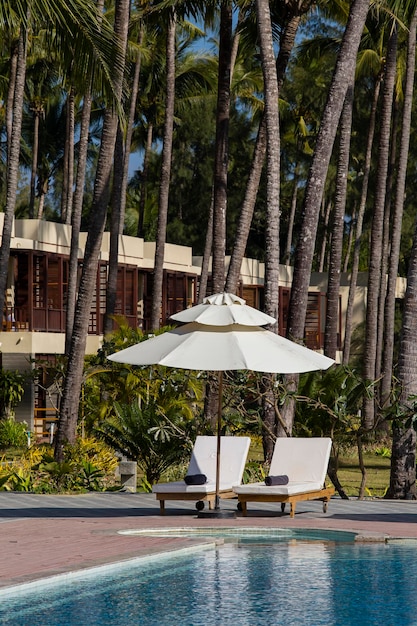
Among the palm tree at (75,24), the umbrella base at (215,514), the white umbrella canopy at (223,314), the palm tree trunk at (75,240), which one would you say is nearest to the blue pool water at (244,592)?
the umbrella base at (215,514)

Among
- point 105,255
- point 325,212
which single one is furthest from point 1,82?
point 325,212

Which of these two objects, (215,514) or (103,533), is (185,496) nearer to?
(215,514)

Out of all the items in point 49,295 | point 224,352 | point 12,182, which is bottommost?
point 224,352

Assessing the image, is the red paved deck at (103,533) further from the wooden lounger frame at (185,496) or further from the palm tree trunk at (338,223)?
the palm tree trunk at (338,223)

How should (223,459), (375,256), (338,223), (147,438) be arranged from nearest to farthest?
(223,459) < (147,438) < (338,223) < (375,256)

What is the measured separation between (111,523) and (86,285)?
6.54 m

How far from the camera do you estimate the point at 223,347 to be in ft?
43.0

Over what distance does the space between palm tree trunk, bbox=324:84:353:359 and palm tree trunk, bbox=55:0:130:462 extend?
10.2 metres

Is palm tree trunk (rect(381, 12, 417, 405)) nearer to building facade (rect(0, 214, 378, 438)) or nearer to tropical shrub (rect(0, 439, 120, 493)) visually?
building facade (rect(0, 214, 378, 438))

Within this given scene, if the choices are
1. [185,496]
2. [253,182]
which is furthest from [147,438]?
[253,182]

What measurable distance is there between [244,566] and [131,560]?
1.09 metres

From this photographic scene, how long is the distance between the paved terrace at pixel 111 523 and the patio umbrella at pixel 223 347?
1015mm

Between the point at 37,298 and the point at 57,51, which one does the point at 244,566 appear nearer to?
the point at 57,51

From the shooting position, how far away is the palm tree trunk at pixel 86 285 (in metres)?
19.0
